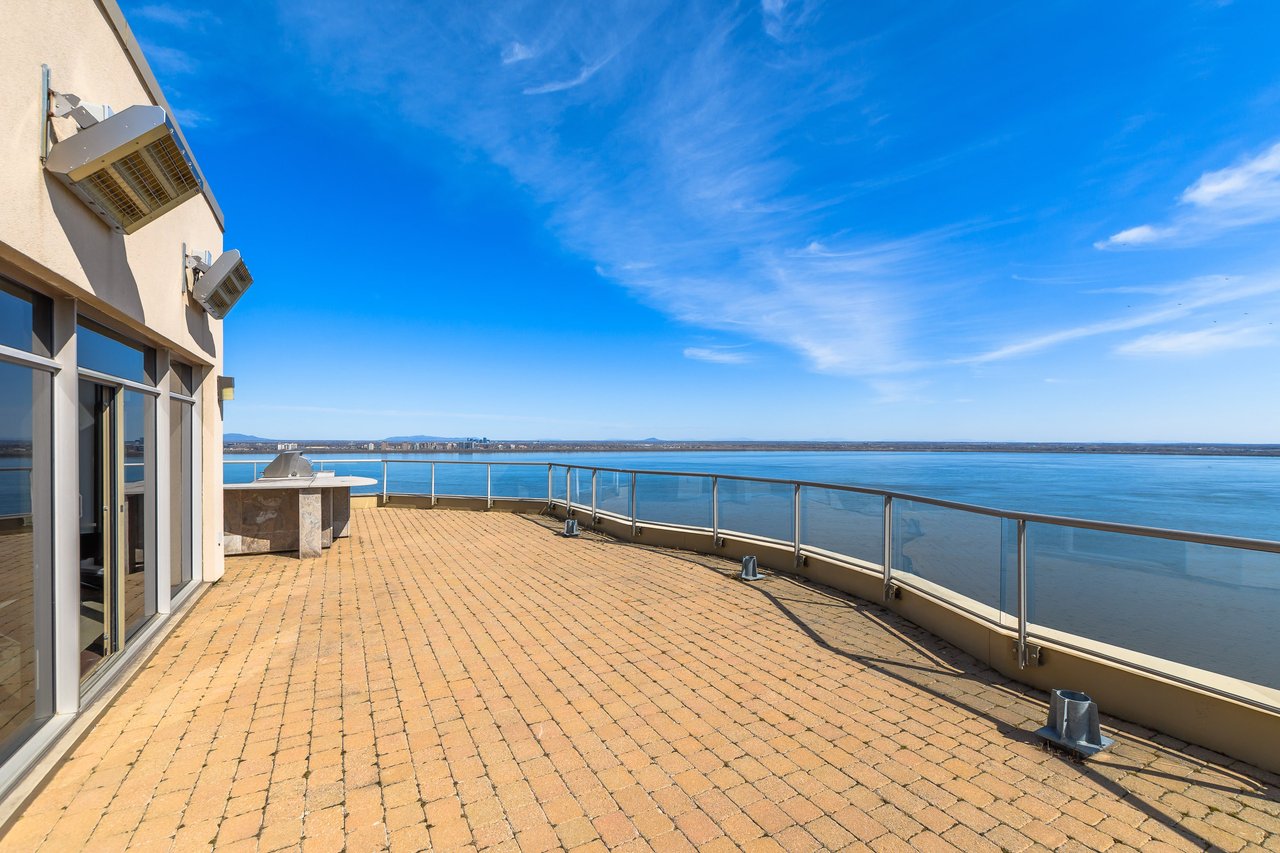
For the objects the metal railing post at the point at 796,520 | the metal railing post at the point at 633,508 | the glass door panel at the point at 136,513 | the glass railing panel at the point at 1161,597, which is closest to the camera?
the glass railing panel at the point at 1161,597

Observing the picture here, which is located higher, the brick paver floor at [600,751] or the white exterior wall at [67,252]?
the white exterior wall at [67,252]

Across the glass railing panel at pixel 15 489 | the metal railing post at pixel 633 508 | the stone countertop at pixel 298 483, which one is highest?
the glass railing panel at pixel 15 489

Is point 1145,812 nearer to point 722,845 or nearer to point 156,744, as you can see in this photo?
point 722,845

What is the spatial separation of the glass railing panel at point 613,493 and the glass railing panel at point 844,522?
3.57 m

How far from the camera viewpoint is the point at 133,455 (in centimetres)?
484

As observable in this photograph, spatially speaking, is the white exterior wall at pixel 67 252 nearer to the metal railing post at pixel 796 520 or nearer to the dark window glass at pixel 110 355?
the dark window glass at pixel 110 355

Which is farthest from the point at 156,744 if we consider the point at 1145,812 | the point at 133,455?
the point at 1145,812

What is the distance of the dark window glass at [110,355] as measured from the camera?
389cm

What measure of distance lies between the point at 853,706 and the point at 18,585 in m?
4.82

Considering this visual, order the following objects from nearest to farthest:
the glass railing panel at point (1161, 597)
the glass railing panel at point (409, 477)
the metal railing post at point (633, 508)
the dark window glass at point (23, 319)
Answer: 1. the dark window glass at point (23, 319)
2. the glass railing panel at point (1161, 597)
3. the metal railing post at point (633, 508)
4. the glass railing panel at point (409, 477)

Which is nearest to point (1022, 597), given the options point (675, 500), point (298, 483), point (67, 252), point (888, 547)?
point (888, 547)

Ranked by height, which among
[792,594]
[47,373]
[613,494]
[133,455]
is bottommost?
[792,594]

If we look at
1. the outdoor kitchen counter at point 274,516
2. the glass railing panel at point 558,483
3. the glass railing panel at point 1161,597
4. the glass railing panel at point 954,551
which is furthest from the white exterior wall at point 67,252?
the glass railing panel at point 558,483

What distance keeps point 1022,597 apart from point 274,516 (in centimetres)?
929
